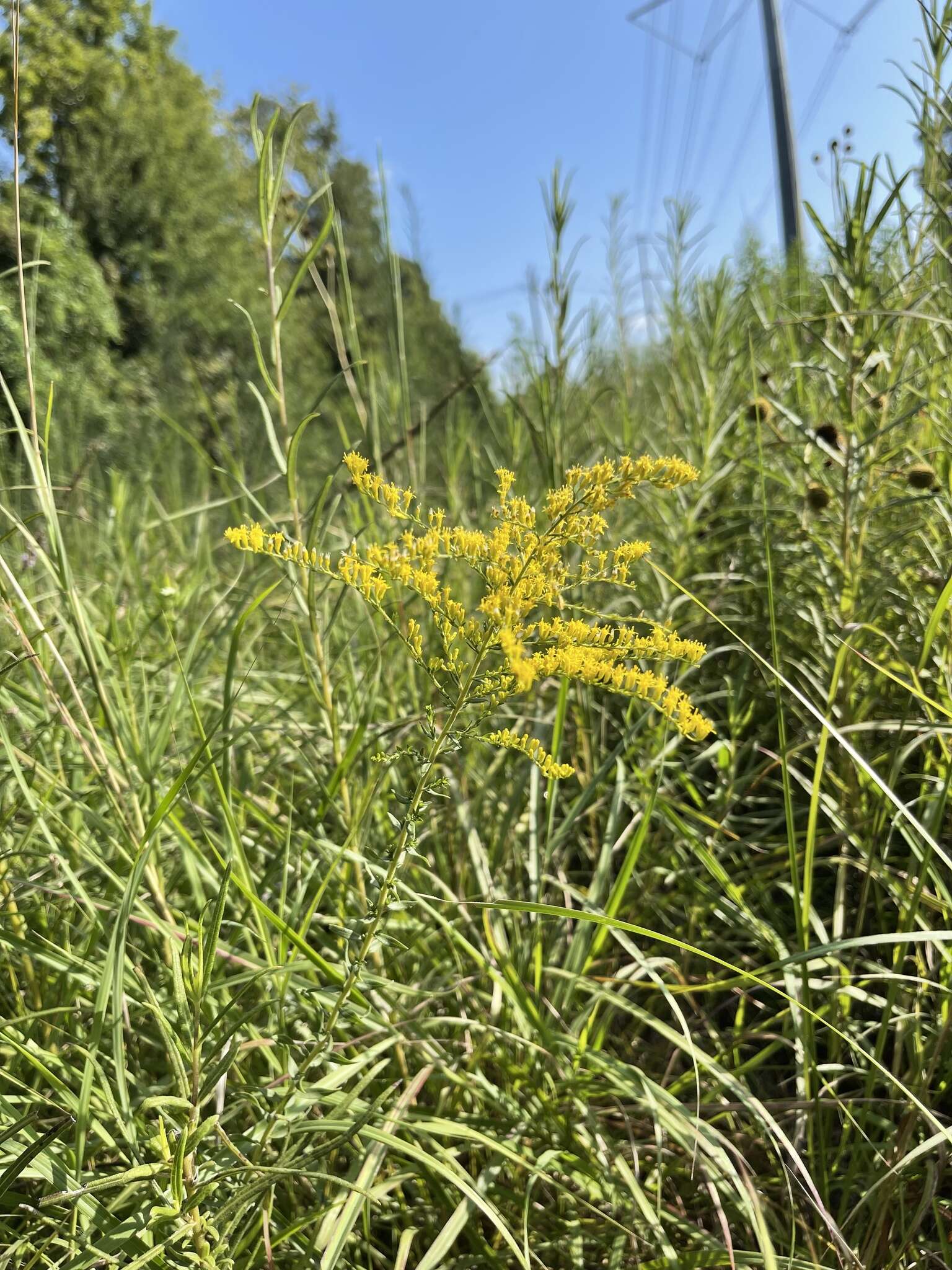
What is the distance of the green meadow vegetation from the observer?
2.27ft

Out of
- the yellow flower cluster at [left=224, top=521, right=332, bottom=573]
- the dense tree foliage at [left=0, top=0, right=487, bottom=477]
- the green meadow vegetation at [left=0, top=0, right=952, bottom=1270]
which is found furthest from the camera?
the dense tree foliage at [left=0, top=0, right=487, bottom=477]

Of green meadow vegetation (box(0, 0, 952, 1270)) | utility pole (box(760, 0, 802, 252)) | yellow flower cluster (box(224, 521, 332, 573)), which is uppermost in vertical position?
utility pole (box(760, 0, 802, 252))

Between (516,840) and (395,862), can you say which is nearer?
(395,862)

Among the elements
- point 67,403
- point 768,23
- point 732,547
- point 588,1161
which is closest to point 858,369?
point 732,547

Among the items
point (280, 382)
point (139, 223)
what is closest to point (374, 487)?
point (280, 382)

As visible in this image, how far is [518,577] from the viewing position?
0.62m

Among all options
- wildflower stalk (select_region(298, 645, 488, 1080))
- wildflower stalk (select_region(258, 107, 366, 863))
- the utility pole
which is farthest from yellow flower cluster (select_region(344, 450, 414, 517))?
the utility pole

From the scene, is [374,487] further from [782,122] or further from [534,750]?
[782,122]

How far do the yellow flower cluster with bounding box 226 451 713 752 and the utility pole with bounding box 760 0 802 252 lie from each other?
7.09 m

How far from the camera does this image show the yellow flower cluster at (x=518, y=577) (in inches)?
23.9

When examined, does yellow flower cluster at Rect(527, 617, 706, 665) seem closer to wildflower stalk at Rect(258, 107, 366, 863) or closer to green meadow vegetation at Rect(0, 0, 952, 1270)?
green meadow vegetation at Rect(0, 0, 952, 1270)

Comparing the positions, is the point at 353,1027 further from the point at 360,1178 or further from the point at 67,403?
the point at 67,403

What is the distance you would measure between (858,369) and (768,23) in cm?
857

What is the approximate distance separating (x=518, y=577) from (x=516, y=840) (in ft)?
3.25
